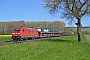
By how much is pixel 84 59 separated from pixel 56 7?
24077 mm

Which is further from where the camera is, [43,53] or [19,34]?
[19,34]

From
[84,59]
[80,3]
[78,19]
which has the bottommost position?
[84,59]

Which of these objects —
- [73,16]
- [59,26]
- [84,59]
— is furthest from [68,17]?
[59,26]

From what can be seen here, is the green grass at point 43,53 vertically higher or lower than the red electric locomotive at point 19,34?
lower

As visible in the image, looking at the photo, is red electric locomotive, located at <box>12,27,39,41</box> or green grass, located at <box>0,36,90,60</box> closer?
green grass, located at <box>0,36,90,60</box>

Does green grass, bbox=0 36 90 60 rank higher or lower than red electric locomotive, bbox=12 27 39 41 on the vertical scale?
lower

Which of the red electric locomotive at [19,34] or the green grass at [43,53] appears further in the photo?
the red electric locomotive at [19,34]

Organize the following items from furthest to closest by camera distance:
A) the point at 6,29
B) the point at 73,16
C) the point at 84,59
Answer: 1. the point at 6,29
2. the point at 73,16
3. the point at 84,59

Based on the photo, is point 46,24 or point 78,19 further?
point 46,24

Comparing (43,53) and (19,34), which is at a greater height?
(19,34)

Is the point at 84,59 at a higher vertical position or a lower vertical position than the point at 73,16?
lower

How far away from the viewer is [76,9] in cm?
3809

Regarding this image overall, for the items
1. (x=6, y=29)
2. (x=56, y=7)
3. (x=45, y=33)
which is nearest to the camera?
(x=56, y=7)

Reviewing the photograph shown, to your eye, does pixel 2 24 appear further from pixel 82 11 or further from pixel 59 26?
pixel 82 11
